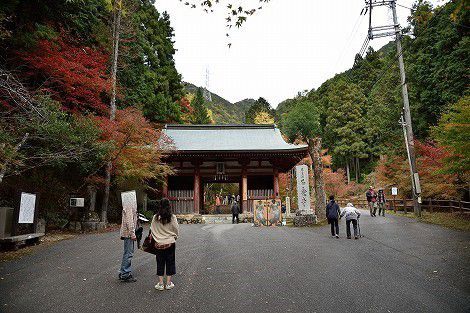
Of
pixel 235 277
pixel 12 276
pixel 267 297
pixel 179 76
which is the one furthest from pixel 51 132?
pixel 179 76

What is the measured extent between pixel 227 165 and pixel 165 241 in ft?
51.6

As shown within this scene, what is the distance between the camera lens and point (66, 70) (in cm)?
1123

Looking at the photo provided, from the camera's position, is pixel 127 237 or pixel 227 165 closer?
pixel 127 237

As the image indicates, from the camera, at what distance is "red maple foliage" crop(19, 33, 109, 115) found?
10805 mm

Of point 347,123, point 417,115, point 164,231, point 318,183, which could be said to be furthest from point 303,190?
point 347,123

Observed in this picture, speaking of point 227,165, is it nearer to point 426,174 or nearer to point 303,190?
point 303,190

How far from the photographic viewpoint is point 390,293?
14.3 ft

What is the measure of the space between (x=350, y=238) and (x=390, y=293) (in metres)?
5.17

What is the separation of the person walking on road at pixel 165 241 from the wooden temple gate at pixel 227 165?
40.2ft

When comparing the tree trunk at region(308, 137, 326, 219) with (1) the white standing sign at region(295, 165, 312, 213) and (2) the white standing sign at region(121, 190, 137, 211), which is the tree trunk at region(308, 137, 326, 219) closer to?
(1) the white standing sign at region(295, 165, 312, 213)

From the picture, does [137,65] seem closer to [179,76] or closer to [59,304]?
[179,76]

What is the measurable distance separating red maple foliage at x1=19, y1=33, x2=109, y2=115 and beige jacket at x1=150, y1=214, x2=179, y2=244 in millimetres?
7721

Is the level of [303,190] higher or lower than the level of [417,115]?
lower

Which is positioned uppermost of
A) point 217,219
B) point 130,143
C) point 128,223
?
point 130,143
